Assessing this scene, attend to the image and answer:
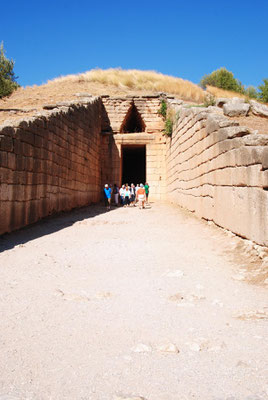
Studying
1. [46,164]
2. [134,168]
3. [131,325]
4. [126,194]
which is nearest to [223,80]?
[134,168]

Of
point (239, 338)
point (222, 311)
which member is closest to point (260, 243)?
point (222, 311)

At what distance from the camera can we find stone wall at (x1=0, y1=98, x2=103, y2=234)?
7305 millimetres

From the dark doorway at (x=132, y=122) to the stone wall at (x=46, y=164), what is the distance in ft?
10.5

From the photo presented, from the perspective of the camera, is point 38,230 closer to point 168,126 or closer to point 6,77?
point 168,126

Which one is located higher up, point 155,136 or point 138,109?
point 138,109

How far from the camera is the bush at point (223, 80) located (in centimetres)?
2958

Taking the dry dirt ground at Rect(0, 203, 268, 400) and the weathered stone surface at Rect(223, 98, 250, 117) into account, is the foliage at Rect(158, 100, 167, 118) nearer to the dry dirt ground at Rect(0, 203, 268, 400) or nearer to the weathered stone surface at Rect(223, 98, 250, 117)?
the weathered stone surface at Rect(223, 98, 250, 117)

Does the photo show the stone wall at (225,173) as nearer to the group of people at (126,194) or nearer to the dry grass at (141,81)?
the group of people at (126,194)

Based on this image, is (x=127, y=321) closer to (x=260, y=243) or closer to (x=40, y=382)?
(x=40, y=382)

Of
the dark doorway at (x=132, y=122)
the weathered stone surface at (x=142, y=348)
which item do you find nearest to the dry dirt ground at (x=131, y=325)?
the weathered stone surface at (x=142, y=348)

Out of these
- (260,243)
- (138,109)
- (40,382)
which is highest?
(138,109)

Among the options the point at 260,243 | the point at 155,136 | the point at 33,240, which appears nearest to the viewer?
the point at 260,243

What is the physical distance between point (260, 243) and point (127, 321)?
9.78 feet

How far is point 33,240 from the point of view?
7.00m
